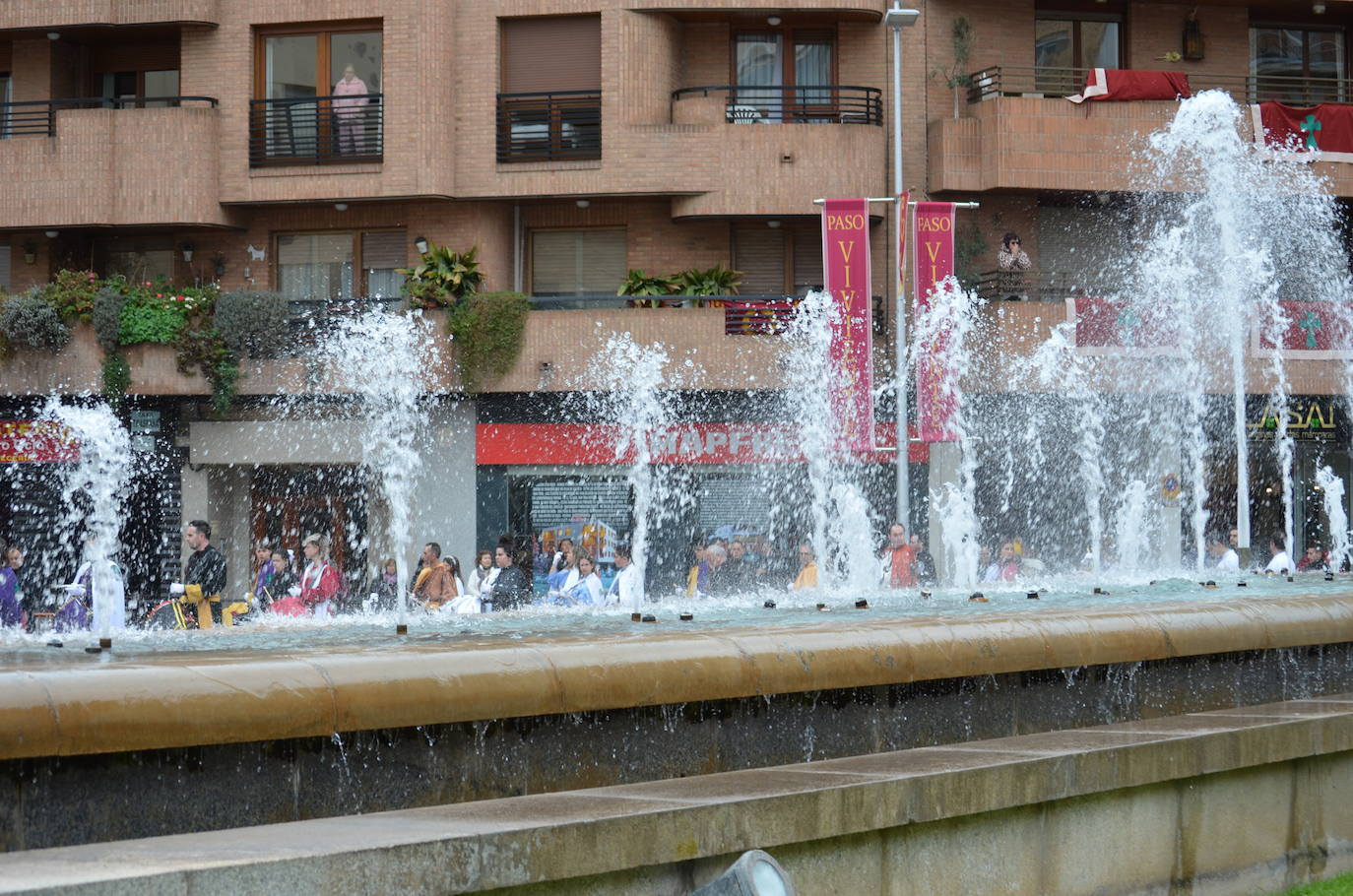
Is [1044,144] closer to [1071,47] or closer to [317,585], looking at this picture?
[1071,47]

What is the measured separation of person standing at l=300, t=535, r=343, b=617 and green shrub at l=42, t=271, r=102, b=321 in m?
11.3

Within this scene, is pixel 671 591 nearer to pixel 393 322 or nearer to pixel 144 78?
pixel 393 322

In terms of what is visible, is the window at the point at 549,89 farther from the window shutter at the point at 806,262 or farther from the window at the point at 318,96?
the window shutter at the point at 806,262

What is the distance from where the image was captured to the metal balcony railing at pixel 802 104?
28.0 meters

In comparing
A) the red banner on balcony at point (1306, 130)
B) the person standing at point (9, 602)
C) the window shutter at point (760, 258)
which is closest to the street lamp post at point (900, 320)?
the window shutter at point (760, 258)

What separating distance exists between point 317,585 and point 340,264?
1268 cm

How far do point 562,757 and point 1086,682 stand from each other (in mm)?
2627

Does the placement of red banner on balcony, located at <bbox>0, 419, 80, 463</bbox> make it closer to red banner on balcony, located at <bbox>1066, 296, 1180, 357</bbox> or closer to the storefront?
the storefront

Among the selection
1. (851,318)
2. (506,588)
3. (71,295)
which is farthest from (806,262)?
(506,588)

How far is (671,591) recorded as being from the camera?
1044 inches

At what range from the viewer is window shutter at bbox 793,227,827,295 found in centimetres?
2877

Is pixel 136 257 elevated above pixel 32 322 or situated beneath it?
elevated above

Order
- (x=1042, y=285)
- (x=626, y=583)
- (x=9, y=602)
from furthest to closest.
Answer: (x=1042, y=285) → (x=9, y=602) → (x=626, y=583)

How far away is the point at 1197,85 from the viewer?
29422 millimetres
